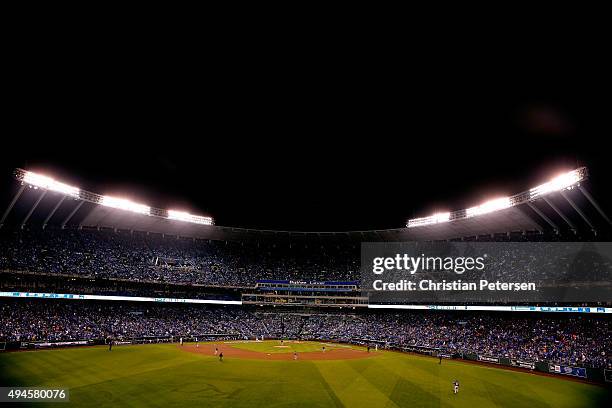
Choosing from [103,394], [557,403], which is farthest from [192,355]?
[557,403]

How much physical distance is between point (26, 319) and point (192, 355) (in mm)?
21598

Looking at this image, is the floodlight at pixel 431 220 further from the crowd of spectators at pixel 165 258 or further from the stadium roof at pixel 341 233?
the crowd of spectators at pixel 165 258

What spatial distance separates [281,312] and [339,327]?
13.0m

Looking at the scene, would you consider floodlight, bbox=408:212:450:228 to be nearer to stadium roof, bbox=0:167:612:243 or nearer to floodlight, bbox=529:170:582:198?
stadium roof, bbox=0:167:612:243

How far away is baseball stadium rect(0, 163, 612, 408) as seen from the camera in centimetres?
2686

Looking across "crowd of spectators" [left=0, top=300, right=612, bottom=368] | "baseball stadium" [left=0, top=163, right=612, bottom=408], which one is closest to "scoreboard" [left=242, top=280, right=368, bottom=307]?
"baseball stadium" [left=0, top=163, right=612, bottom=408]

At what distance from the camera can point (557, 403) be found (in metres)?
24.3

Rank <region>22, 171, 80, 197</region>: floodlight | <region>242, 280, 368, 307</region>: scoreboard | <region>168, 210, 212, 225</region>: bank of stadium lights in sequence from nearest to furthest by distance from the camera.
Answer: <region>22, 171, 80, 197</region>: floodlight → <region>168, 210, 212, 225</region>: bank of stadium lights → <region>242, 280, 368, 307</region>: scoreboard

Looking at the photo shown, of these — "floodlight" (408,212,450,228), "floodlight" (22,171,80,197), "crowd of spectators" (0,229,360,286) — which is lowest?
"crowd of spectators" (0,229,360,286)

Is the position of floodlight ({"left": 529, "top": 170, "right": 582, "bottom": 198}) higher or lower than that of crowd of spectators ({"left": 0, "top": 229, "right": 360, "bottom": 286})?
higher

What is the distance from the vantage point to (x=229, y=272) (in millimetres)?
72938

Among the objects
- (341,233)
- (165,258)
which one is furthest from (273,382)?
(165,258)

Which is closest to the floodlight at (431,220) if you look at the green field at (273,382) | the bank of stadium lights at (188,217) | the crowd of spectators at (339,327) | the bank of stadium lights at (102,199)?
the crowd of spectators at (339,327)

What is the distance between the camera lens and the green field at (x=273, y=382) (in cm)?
2294
